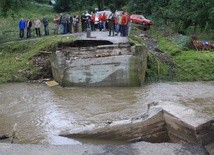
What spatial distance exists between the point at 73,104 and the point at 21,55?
7.51 metres

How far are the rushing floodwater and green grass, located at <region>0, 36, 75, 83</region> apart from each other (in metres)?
0.98

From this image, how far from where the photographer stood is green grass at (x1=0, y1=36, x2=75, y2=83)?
20.8m

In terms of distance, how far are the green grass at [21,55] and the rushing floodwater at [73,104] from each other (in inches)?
38.7

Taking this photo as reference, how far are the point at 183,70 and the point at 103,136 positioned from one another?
10.4 meters

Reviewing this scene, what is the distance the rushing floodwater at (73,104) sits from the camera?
13195mm

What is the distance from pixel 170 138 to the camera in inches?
442

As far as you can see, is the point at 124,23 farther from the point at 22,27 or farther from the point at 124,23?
the point at 22,27

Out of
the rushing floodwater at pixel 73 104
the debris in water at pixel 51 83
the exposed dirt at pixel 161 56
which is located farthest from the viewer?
the exposed dirt at pixel 161 56

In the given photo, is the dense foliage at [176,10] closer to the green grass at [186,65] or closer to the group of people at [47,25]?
the group of people at [47,25]

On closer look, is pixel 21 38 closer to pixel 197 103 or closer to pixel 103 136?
pixel 197 103

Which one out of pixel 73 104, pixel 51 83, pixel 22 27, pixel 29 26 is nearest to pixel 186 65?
pixel 51 83

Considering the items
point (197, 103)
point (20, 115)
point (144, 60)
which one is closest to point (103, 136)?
point (20, 115)

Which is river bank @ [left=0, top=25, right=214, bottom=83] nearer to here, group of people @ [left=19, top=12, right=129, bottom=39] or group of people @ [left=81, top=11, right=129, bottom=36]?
group of people @ [left=81, top=11, right=129, bottom=36]

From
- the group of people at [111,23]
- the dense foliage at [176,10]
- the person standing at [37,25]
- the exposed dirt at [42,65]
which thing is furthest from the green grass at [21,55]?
the dense foliage at [176,10]
